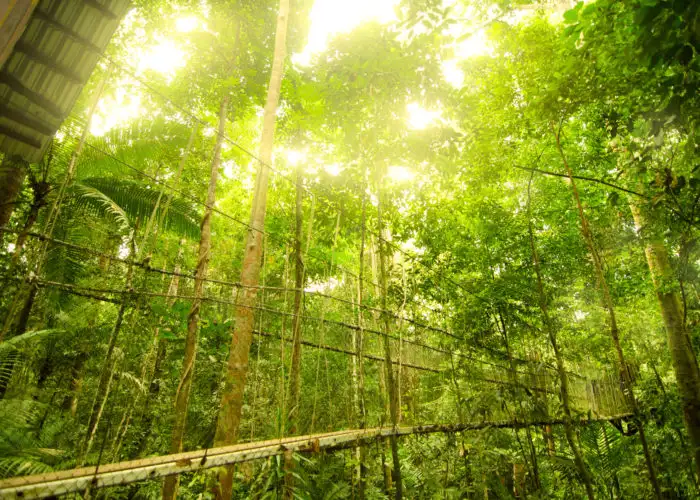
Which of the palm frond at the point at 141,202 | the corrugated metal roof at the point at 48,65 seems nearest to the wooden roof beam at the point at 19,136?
the corrugated metal roof at the point at 48,65

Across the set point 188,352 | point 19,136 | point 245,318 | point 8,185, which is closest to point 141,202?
point 8,185

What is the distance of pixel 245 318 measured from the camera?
357 cm

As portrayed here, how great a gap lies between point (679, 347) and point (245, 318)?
5562 millimetres

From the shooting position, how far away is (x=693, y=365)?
4324 millimetres

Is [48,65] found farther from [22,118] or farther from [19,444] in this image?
[19,444]

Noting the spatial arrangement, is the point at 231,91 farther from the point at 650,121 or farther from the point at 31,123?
the point at 650,121

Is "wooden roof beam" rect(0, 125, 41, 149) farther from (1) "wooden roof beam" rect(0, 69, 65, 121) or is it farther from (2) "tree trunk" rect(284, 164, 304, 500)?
(2) "tree trunk" rect(284, 164, 304, 500)

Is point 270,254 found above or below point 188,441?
above

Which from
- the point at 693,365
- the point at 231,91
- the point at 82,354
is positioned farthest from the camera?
the point at 82,354

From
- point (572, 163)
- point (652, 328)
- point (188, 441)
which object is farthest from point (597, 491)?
point (188, 441)

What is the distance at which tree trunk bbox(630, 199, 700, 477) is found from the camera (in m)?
4.16

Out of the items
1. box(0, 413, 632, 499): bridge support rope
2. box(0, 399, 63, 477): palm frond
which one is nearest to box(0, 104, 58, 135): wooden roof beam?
box(0, 413, 632, 499): bridge support rope

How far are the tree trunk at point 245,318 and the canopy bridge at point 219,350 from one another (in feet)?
0.62

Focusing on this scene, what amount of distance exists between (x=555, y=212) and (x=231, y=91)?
5750 mm
